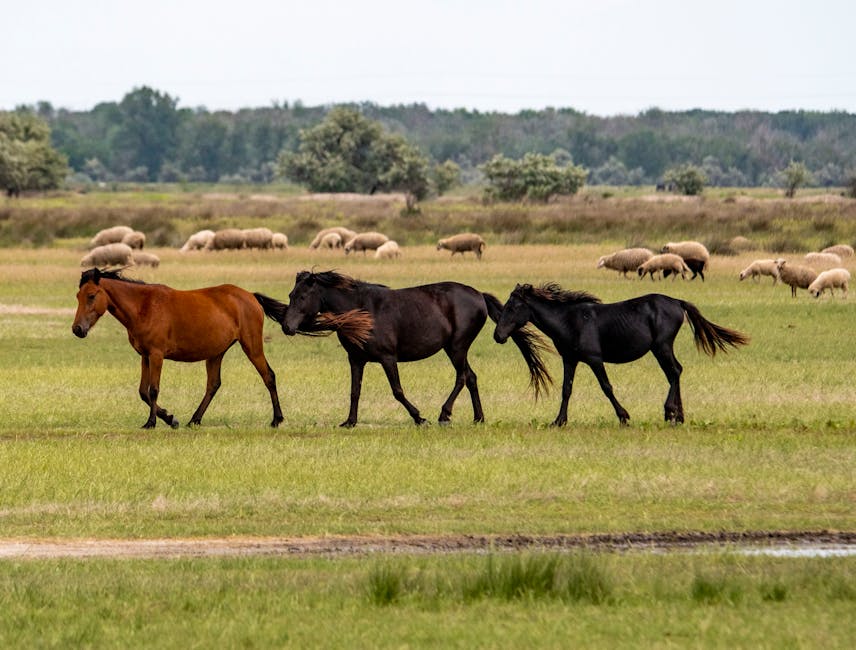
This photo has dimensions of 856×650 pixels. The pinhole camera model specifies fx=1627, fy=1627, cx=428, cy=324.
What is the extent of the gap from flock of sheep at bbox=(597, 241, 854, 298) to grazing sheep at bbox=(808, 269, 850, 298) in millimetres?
26

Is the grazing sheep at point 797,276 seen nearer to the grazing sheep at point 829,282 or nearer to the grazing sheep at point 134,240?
the grazing sheep at point 829,282

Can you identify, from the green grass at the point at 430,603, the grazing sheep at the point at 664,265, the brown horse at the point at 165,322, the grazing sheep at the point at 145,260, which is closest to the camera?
the green grass at the point at 430,603

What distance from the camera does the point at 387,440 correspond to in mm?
17578

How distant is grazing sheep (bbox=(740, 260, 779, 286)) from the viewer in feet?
150

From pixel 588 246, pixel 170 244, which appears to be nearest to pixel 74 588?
pixel 588 246

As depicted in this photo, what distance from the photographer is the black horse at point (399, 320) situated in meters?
19.0

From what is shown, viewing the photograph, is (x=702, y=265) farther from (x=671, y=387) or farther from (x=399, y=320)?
(x=399, y=320)

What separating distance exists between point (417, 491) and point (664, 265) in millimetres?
34523

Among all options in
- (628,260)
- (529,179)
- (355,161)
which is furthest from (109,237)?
(355,161)

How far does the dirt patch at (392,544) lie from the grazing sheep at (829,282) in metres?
29.0

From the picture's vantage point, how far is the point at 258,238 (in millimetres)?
65562

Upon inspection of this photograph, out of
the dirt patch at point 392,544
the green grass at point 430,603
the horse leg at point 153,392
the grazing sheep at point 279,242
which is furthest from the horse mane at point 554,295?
the grazing sheep at point 279,242

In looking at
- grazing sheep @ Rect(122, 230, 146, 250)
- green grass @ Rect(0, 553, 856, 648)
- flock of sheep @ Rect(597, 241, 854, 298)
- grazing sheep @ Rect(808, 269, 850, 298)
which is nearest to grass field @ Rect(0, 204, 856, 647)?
green grass @ Rect(0, 553, 856, 648)

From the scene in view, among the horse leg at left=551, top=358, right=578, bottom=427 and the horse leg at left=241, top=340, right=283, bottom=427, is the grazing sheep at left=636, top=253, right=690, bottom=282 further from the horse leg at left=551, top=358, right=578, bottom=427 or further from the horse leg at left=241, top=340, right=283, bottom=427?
the horse leg at left=241, top=340, right=283, bottom=427
